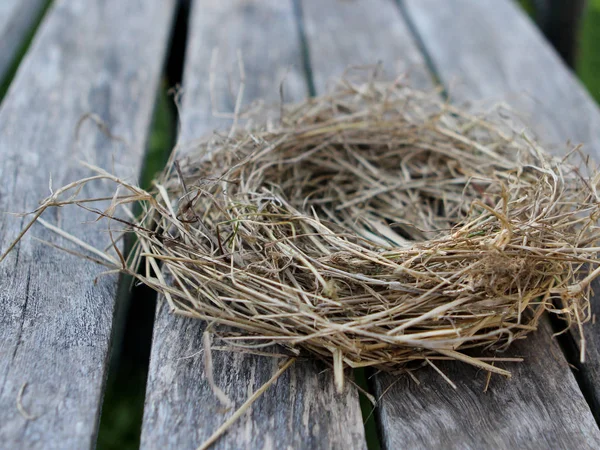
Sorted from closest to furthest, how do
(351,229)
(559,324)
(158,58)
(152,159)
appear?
(559,324)
(351,229)
(158,58)
(152,159)

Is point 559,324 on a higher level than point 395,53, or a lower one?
lower

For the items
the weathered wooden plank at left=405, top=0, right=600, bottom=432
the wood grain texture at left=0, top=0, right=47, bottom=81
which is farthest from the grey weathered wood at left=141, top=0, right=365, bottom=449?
the wood grain texture at left=0, top=0, right=47, bottom=81

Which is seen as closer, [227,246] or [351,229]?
[227,246]

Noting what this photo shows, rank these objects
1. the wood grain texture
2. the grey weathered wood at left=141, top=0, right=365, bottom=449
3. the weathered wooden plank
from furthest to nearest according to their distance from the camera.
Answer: the wood grain texture
the weathered wooden plank
the grey weathered wood at left=141, top=0, right=365, bottom=449

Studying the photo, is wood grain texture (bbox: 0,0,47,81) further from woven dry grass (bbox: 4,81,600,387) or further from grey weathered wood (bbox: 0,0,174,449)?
woven dry grass (bbox: 4,81,600,387)

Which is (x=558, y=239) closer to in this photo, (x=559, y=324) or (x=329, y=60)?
(x=559, y=324)

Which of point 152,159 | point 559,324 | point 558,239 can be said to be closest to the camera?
point 558,239

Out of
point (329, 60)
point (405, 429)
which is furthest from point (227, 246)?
point (329, 60)
